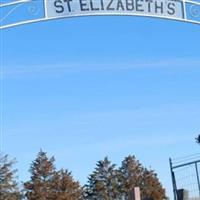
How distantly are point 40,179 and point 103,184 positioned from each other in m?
10.1

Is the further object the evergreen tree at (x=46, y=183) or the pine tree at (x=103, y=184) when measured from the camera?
the pine tree at (x=103, y=184)

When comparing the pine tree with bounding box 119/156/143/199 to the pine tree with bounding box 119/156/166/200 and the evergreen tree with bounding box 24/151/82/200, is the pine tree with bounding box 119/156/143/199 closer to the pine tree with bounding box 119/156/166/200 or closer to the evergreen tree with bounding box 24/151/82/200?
the pine tree with bounding box 119/156/166/200

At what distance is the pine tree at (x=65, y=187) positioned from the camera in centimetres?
5154

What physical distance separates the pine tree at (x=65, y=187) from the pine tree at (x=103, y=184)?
18.2 ft

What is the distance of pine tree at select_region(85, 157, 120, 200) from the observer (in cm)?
5997

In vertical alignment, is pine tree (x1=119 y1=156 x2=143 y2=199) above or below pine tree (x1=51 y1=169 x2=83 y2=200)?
above

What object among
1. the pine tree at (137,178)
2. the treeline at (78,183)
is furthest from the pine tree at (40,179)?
the pine tree at (137,178)

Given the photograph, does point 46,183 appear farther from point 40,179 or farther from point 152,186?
point 152,186

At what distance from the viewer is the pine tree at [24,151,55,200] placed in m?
51.0

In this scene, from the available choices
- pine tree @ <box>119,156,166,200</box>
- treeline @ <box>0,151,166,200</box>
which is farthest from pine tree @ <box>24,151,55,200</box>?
pine tree @ <box>119,156,166,200</box>

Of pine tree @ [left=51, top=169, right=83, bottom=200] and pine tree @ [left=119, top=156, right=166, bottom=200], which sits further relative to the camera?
pine tree @ [left=119, top=156, right=166, bottom=200]

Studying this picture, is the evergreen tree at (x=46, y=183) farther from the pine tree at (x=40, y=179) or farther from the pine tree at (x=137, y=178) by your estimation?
the pine tree at (x=137, y=178)

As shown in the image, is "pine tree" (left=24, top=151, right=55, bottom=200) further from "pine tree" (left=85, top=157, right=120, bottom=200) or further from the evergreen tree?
"pine tree" (left=85, top=157, right=120, bottom=200)

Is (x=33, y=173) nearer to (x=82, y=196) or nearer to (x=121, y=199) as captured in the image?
(x=82, y=196)
